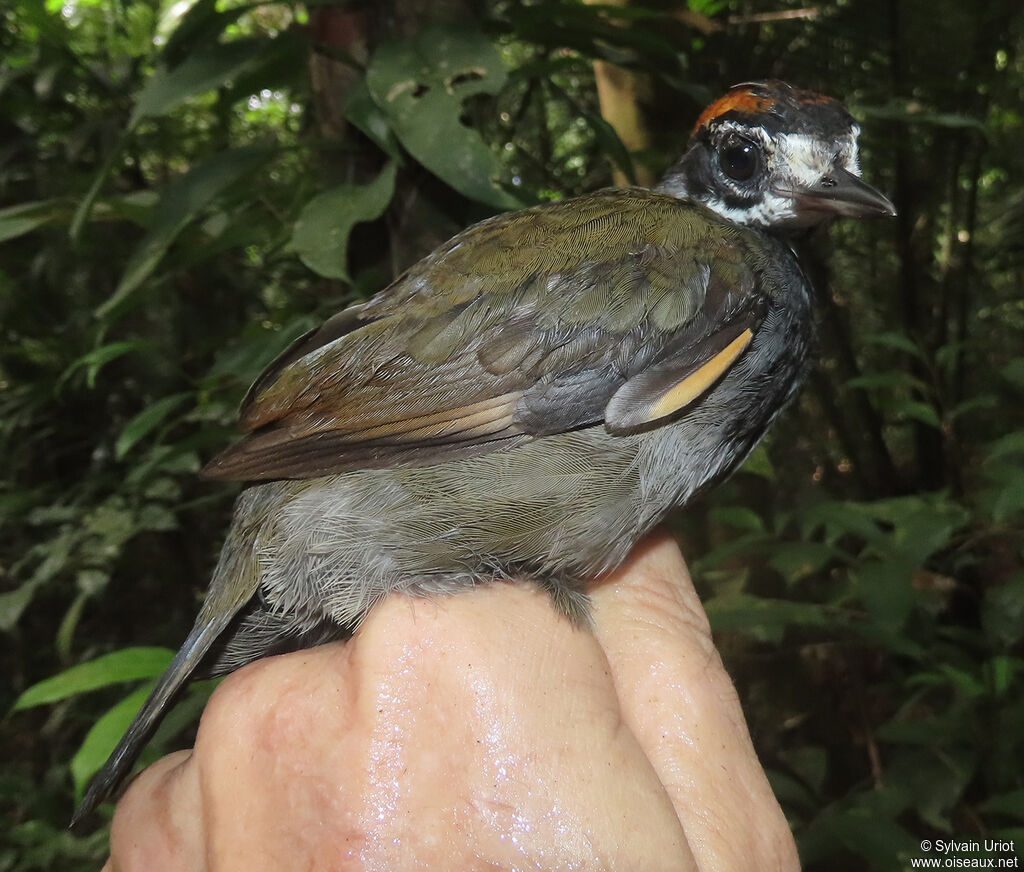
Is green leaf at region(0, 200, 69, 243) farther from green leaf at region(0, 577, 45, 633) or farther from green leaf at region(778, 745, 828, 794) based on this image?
green leaf at region(778, 745, 828, 794)

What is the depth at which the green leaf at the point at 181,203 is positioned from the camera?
5.40ft

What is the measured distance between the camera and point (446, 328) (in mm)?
1355

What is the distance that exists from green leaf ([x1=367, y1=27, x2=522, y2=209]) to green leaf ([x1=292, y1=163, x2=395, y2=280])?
4.5 inches

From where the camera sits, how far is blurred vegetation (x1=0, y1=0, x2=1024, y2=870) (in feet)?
5.71

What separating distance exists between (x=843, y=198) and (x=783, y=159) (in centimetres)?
15

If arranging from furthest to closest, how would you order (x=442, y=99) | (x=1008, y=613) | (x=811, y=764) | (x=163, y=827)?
(x=811, y=764) → (x=1008, y=613) → (x=442, y=99) → (x=163, y=827)

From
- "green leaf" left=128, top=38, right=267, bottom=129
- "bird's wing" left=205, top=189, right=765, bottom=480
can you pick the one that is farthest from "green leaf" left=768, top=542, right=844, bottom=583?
"green leaf" left=128, top=38, right=267, bottom=129

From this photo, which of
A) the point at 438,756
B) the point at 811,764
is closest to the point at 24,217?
the point at 438,756

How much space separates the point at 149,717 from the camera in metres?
1.39

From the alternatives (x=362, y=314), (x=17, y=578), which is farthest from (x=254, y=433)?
(x=17, y=578)

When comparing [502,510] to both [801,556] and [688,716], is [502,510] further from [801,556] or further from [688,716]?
[801,556]

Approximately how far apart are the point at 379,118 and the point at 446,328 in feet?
1.85

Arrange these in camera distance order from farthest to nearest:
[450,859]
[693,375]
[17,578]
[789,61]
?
[789,61] → [17,578] → [693,375] → [450,859]

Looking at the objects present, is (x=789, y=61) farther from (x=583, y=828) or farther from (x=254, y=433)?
(x=583, y=828)
